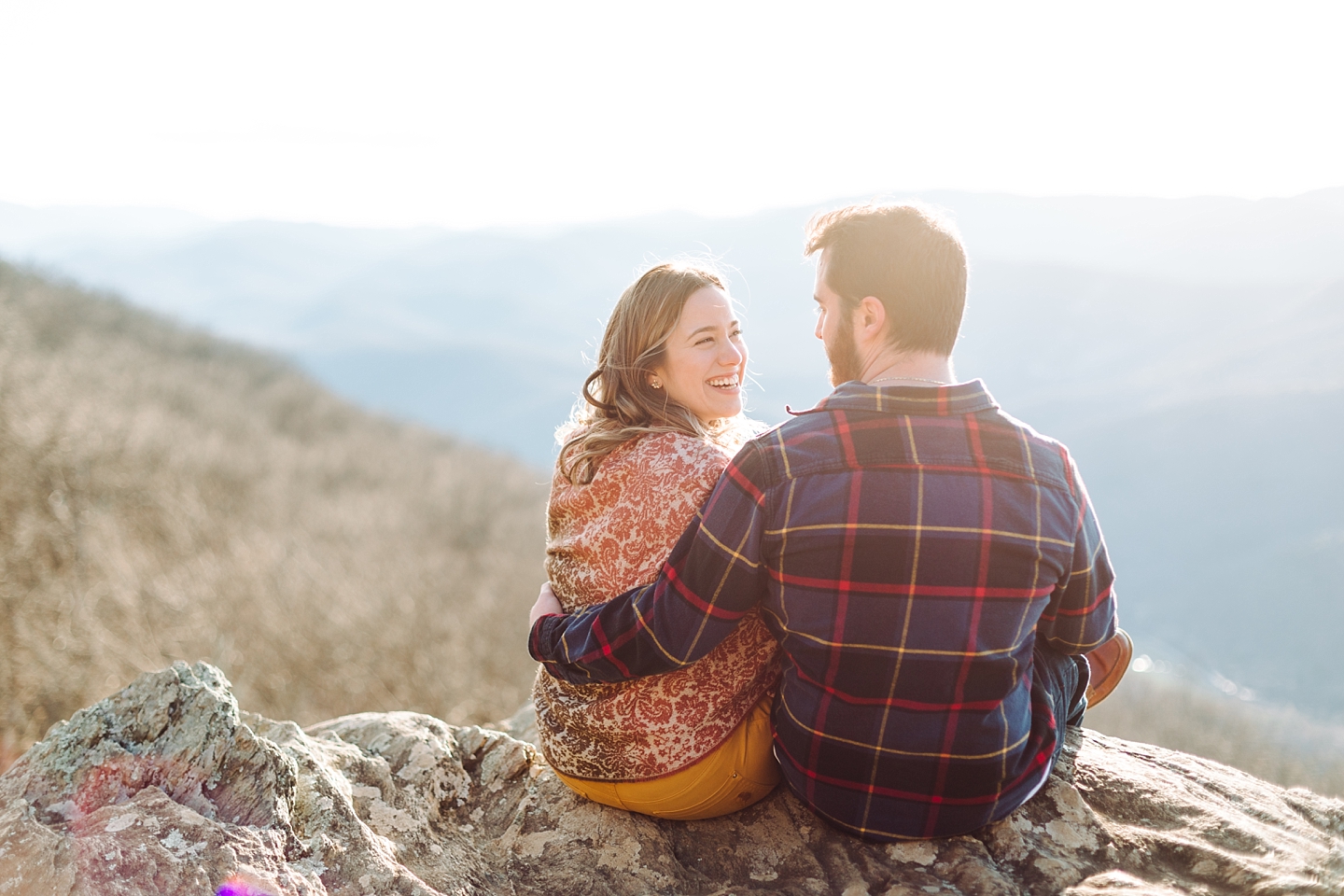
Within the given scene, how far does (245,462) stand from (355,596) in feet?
18.5

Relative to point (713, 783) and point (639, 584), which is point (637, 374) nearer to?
point (639, 584)

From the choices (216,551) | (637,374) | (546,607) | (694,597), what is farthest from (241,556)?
(694,597)

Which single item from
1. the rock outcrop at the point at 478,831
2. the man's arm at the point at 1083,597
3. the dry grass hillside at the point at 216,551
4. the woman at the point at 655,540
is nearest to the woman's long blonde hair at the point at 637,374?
the woman at the point at 655,540

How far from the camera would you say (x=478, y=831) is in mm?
2398

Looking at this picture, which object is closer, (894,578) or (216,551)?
(894,578)

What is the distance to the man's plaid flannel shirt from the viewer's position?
181 cm

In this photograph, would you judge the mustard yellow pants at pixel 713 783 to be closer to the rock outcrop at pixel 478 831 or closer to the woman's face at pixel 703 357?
the rock outcrop at pixel 478 831

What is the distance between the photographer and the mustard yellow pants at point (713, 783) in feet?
7.11

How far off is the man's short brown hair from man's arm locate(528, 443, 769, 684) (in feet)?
1.53

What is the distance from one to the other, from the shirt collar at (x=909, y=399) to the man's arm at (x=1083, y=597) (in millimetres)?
268

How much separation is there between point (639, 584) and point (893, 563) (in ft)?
2.04

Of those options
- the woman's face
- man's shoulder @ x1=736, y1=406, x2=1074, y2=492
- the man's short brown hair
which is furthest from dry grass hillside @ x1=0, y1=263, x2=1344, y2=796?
the woman's face

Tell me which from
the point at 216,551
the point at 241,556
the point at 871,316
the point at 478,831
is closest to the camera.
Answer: the point at 871,316

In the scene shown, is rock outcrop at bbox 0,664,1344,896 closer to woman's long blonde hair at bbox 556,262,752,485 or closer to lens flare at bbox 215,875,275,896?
lens flare at bbox 215,875,275,896
